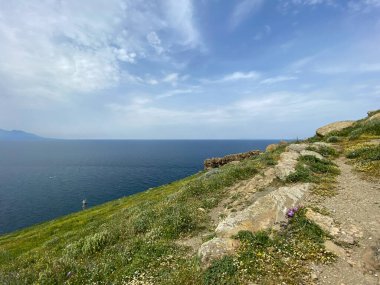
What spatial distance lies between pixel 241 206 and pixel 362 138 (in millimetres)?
21478

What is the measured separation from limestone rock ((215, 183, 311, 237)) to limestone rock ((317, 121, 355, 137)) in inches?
1126

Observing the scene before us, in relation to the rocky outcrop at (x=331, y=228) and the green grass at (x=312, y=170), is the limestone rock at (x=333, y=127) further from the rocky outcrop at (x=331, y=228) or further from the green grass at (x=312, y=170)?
the rocky outcrop at (x=331, y=228)

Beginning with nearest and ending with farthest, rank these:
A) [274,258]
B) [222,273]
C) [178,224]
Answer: [222,273] → [274,258] → [178,224]

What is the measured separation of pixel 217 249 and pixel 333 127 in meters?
36.8

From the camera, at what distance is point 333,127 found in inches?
1545

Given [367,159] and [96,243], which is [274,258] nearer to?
[96,243]

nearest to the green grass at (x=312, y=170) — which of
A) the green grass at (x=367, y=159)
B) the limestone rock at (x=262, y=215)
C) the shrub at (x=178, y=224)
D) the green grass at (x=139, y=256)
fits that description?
the green grass at (x=367, y=159)

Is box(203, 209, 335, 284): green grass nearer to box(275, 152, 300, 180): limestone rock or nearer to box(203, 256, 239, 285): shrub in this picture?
box(203, 256, 239, 285): shrub

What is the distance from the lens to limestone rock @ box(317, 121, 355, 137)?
38.3 meters

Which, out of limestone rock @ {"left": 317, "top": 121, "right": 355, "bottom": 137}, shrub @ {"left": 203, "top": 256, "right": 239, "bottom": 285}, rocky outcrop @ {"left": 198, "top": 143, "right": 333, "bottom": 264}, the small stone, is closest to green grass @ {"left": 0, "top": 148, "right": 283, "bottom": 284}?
shrub @ {"left": 203, "top": 256, "right": 239, "bottom": 285}

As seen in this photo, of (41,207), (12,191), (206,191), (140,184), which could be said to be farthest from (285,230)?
(12,191)

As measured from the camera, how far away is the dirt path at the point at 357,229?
28.2ft

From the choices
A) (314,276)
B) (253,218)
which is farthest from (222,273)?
(253,218)

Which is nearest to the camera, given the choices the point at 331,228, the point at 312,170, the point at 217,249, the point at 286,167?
the point at 217,249
